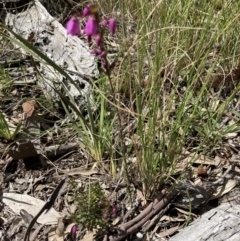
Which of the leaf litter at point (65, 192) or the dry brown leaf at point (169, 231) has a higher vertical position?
the leaf litter at point (65, 192)

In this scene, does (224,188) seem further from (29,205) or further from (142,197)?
(29,205)

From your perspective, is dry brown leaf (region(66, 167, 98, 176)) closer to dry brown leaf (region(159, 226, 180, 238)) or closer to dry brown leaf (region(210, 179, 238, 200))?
dry brown leaf (region(159, 226, 180, 238))

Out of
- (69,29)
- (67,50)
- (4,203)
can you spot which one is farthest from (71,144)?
(69,29)

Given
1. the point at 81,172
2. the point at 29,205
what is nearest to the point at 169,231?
the point at 81,172

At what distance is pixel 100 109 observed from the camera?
77.2 inches

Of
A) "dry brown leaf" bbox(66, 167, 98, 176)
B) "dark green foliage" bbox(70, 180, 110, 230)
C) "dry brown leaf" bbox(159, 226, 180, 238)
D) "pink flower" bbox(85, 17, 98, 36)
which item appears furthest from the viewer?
"dry brown leaf" bbox(66, 167, 98, 176)

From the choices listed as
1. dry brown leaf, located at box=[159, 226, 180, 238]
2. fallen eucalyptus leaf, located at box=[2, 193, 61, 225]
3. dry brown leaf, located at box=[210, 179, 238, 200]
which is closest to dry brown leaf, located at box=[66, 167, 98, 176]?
fallen eucalyptus leaf, located at box=[2, 193, 61, 225]

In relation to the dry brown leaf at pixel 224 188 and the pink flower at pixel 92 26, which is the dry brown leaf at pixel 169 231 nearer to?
the dry brown leaf at pixel 224 188

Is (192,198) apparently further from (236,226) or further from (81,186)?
(81,186)

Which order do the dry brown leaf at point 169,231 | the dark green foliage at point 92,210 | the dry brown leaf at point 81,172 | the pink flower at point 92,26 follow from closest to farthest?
the pink flower at point 92,26, the dark green foliage at point 92,210, the dry brown leaf at point 169,231, the dry brown leaf at point 81,172

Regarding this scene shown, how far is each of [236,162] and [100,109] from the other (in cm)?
62

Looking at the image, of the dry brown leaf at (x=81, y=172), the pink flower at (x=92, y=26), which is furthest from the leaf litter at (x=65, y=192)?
the pink flower at (x=92, y=26)

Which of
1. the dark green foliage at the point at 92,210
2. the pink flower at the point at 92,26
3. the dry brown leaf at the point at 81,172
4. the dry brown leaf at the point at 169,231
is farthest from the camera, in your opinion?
the dry brown leaf at the point at 81,172

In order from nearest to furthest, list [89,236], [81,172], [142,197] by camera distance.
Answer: [89,236]
[142,197]
[81,172]
